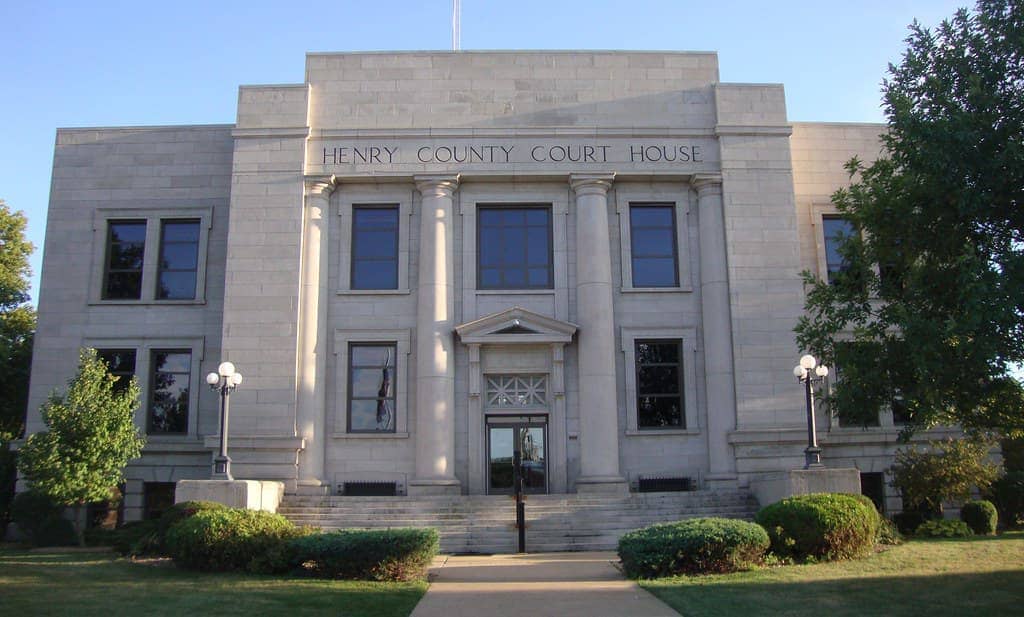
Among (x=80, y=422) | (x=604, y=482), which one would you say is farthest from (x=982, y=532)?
(x=80, y=422)

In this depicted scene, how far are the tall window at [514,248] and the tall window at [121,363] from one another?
37.1 ft

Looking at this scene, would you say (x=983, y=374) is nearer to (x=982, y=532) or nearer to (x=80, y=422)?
(x=982, y=532)

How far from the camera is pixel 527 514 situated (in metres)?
23.0

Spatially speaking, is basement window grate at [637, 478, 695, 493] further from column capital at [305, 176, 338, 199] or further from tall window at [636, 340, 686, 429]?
column capital at [305, 176, 338, 199]

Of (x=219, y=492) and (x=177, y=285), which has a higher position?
(x=177, y=285)

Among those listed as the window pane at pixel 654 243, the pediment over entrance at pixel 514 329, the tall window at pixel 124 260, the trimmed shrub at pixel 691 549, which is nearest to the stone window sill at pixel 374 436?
the pediment over entrance at pixel 514 329

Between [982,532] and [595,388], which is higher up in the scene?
[595,388]

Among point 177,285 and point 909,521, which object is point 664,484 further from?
point 177,285

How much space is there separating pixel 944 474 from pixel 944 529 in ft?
4.69

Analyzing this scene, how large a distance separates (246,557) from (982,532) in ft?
62.6

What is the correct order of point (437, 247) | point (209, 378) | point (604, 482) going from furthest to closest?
point (437, 247) → point (604, 482) → point (209, 378)

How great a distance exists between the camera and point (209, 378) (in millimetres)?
22203

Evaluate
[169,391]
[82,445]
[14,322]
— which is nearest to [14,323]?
[14,322]

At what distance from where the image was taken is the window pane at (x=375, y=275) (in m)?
27.8
